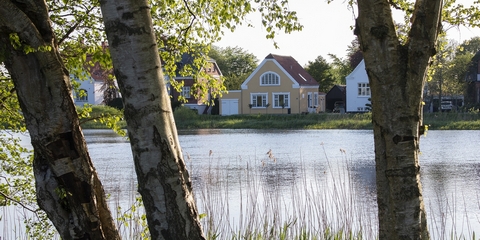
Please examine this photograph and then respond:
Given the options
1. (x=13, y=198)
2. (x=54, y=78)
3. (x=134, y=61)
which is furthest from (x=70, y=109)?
(x=13, y=198)

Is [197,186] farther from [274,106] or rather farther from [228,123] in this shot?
[274,106]

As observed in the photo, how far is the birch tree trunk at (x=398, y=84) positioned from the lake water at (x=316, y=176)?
13.6 ft

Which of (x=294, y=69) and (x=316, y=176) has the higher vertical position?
(x=294, y=69)

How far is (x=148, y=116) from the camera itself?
118 inches

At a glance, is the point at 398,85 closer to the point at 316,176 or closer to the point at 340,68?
the point at 316,176

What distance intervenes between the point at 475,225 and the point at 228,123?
33.5 metres

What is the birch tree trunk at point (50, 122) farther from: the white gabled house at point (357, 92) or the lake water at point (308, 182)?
the white gabled house at point (357, 92)

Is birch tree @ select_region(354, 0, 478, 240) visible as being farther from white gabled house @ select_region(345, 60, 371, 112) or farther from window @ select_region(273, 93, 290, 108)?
window @ select_region(273, 93, 290, 108)

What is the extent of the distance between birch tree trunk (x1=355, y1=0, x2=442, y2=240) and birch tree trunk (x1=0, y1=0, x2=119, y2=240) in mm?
1640

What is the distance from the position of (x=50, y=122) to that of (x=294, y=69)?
5155cm

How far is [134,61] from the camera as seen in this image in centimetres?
299

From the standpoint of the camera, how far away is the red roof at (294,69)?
172ft

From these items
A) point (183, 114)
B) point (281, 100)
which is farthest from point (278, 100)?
point (183, 114)

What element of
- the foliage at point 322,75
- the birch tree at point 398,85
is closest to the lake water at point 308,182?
the birch tree at point 398,85
